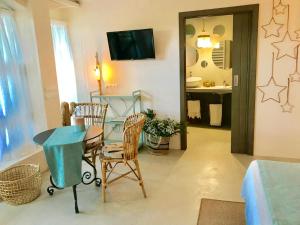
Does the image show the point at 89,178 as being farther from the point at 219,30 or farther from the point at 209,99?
the point at 219,30

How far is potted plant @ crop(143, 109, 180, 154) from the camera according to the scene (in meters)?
3.91

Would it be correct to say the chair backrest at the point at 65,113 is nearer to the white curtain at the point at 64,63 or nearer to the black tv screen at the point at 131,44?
the white curtain at the point at 64,63

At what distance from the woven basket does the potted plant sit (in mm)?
1752

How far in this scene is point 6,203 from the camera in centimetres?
276

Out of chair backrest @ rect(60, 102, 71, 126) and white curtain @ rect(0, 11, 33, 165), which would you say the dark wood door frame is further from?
white curtain @ rect(0, 11, 33, 165)

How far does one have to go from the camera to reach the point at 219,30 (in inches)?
213

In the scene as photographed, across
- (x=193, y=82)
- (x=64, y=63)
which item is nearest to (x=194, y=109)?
(x=193, y=82)

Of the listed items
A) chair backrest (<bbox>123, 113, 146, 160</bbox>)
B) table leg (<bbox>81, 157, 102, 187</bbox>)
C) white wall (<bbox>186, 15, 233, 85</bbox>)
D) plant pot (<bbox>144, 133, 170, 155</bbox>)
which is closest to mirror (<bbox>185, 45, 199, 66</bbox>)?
white wall (<bbox>186, 15, 233, 85</bbox>)

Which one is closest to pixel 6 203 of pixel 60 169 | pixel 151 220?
pixel 60 169

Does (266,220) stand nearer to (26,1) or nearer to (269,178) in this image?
(269,178)

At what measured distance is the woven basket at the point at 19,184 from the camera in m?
2.67

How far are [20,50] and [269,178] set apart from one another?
3.23m

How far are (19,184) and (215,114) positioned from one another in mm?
3977

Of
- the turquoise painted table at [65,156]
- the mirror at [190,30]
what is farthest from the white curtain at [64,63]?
the mirror at [190,30]
